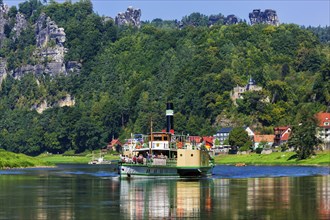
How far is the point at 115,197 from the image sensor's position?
90688 millimetres

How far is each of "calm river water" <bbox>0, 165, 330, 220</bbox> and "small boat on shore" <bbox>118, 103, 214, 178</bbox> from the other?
15.0m

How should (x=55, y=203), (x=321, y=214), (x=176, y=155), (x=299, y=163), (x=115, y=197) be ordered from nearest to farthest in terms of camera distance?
(x=321, y=214), (x=55, y=203), (x=115, y=197), (x=176, y=155), (x=299, y=163)

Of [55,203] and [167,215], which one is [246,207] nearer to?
[167,215]

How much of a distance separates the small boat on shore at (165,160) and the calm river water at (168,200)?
589 inches

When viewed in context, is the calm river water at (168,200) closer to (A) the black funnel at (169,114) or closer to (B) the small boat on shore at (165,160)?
(B) the small boat on shore at (165,160)

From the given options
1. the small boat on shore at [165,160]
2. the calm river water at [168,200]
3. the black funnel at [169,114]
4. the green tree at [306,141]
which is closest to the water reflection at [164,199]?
the calm river water at [168,200]

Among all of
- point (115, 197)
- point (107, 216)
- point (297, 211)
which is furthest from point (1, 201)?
point (297, 211)

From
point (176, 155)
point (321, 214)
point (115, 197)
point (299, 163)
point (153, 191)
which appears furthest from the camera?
point (299, 163)

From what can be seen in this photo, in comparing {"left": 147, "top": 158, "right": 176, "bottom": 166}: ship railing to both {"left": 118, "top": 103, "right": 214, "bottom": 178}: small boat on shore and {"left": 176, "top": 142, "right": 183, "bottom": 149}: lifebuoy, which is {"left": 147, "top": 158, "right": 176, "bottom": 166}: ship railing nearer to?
{"left": 118, "top": 103, "right": 214, "bottom": 178}: small boat on shore

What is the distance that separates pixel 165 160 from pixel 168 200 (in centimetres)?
4801

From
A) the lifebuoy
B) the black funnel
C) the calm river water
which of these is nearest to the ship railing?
the lifebuoy

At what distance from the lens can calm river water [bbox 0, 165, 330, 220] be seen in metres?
72.1

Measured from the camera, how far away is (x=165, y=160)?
13388 cm

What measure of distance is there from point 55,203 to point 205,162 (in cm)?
5860
